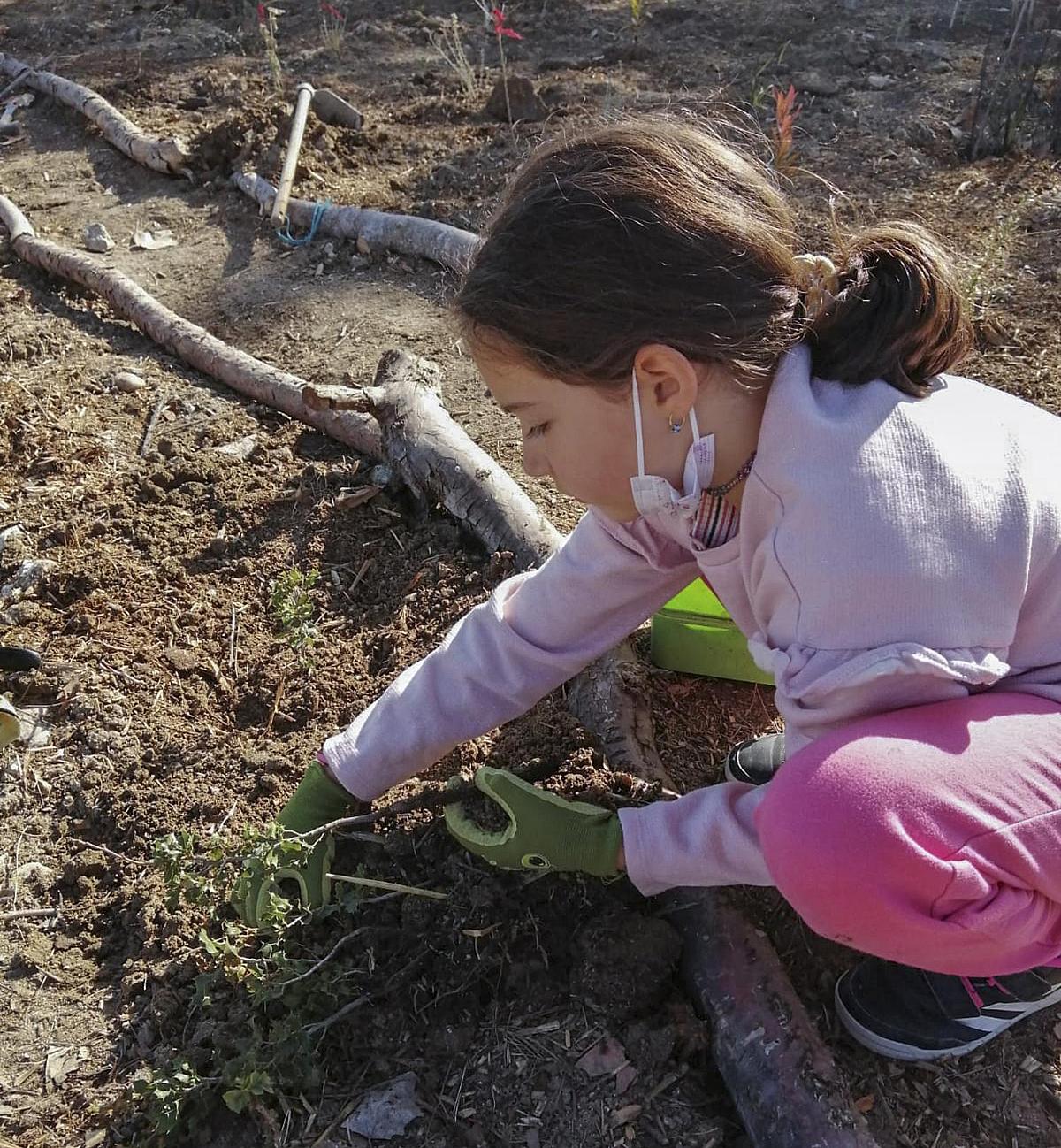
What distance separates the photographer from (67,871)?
2.07 metres

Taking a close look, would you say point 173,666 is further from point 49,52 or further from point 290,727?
point 49,52

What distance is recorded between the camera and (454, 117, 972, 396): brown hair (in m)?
1.46

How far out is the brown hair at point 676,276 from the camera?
1.46m

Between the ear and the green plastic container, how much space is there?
0.83 m

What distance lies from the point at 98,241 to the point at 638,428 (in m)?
3.87

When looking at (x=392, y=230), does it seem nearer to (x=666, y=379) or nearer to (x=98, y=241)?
(x=98, y=241)

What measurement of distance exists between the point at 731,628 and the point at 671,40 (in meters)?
5.11

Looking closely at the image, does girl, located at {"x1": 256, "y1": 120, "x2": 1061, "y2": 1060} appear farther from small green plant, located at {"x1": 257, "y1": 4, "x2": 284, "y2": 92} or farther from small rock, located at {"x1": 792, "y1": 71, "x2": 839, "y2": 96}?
small green plant, located at {"x1": 257, "y1": 4, "x2": 284, "y2": 92}

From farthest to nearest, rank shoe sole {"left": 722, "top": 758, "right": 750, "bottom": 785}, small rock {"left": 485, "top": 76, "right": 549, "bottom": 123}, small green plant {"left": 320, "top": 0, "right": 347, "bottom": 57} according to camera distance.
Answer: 1. small green plant {"left": 320, "top": 0, "right": 347, "bottom": 57}
2. small rock {"left": 485, "top": 76, "right": 549, "bottom": 123}
3. shoe sole {"left": 722, "top": 758, "right": 750, "bottom": 785}

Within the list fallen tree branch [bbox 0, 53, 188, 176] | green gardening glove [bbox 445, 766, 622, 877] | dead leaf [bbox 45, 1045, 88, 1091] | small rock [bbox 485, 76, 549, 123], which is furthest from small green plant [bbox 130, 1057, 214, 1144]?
small rock [bbox 485, 76, 549, 123]

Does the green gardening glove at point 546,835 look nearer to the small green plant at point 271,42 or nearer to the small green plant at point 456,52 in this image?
the small green plant at point 456,52

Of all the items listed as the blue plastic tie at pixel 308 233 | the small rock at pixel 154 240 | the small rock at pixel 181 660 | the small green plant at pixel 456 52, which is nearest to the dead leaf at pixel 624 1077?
the small rock at pixel 181 660

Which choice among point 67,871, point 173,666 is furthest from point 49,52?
point 67,871

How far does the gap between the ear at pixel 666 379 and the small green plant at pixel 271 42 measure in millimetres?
5174
